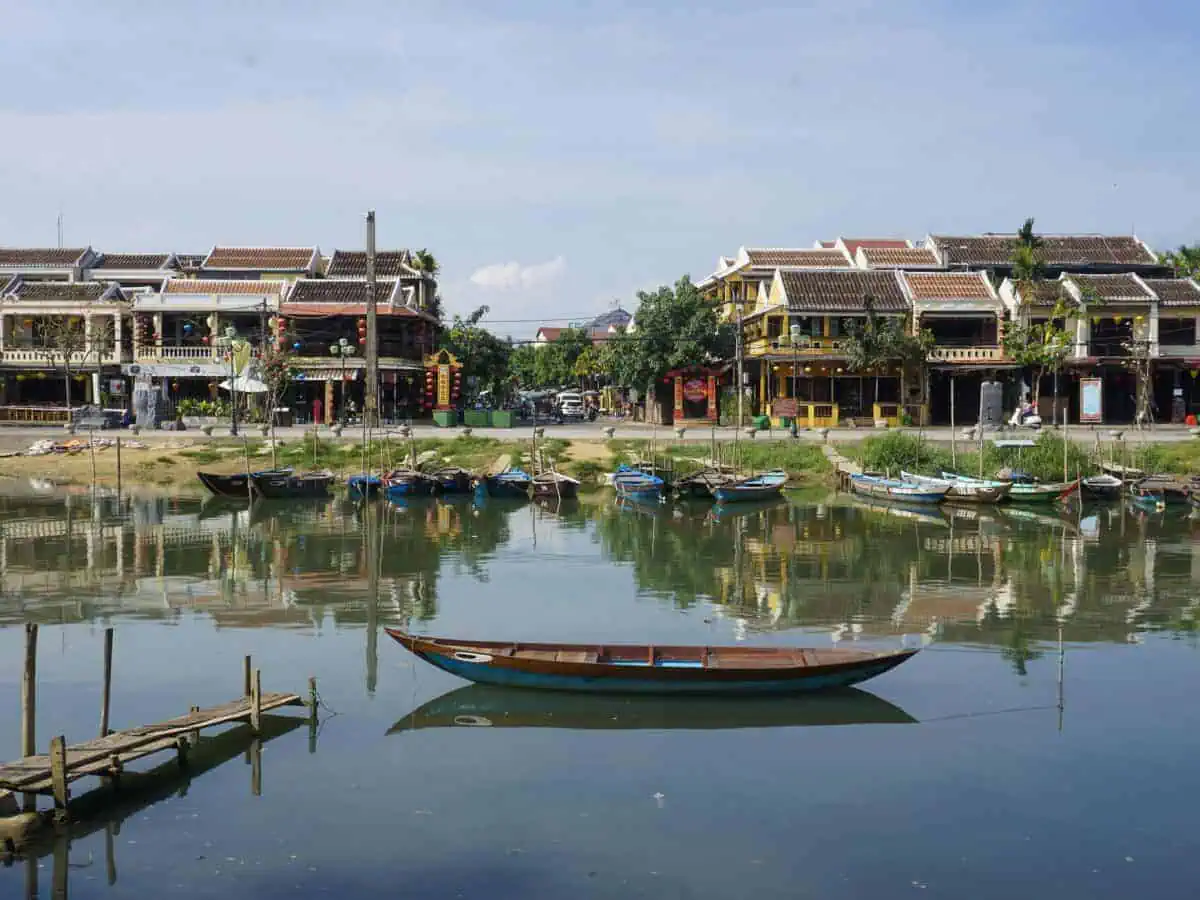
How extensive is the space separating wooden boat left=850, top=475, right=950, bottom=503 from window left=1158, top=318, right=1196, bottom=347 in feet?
70.4

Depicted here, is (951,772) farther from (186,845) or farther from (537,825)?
(186,845)

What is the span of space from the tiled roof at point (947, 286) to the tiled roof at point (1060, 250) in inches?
129

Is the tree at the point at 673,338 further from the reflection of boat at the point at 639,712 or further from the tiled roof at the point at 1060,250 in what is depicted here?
the reflection of boat at the point at 639,712

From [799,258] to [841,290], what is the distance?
8912 mm

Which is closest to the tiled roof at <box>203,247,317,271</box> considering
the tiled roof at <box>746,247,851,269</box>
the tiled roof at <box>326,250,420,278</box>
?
the tiled roof at <box>326,250,420,278</box>

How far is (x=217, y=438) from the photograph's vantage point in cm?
5119

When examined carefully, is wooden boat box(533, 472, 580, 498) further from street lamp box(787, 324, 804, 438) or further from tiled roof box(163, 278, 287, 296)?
tiled roof box(163, 278, 287, 296)

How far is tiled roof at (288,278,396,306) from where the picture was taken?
59.4 meters

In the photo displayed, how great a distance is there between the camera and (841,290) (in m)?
58.0

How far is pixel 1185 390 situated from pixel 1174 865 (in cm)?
5106

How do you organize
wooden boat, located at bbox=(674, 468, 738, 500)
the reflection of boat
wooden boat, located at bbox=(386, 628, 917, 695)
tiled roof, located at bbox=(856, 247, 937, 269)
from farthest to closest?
tiled roof, located at bbox=(856, 247, 937, 269)
wooden boat, located at bbox=(674, 468, 738, 500)
wooden boat, located at bbox=(386, 628, 917, 695)
the reflection of boat

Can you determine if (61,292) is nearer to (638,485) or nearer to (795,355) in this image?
(638,485)

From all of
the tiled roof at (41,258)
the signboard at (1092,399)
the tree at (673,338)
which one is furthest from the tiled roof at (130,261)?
the signboard at (1092,399)

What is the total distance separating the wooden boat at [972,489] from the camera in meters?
40.6
